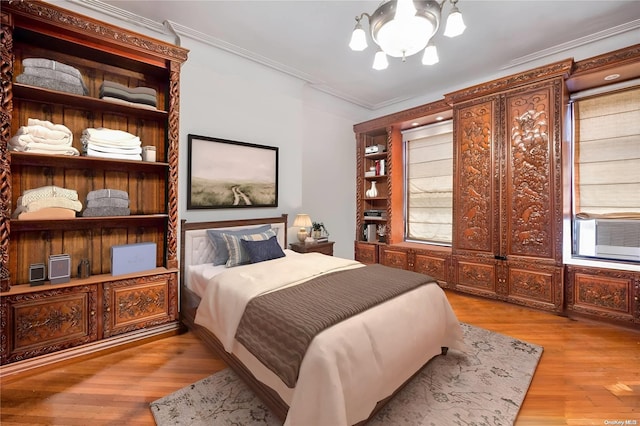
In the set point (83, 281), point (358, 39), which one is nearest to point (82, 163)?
point (83, 281)

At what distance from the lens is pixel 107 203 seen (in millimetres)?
2510

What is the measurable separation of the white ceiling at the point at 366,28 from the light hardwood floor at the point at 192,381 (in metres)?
3.17

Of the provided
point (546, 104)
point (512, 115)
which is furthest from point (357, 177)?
point (546, 104)

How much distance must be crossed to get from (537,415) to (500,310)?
6.07 feet

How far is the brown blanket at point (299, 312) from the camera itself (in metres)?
1.50

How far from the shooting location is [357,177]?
17.1 feet

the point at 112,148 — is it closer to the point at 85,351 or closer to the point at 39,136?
the point at 39,136

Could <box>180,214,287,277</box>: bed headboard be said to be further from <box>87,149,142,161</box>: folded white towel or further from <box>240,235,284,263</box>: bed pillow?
<box>87,149,142,161</box>: folded white towel

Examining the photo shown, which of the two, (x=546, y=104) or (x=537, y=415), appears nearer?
(x=537, y=415)

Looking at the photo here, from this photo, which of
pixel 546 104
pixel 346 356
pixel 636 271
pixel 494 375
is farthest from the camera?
pixel 546 104

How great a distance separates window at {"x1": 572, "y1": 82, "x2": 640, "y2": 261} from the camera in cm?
303

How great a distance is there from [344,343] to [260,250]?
1.68 meters

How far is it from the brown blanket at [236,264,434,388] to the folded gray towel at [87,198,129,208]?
1.69 metres

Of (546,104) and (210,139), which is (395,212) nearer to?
(546,104)
